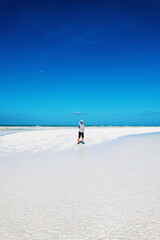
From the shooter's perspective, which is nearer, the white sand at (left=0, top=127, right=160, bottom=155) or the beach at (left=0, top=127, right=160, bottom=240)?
the beach at (left=0, top=127, right=160, bottom=240)

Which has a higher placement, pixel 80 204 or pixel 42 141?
pixel 42 141

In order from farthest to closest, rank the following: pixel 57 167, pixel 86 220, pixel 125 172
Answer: pixel 57 167 → pixel 125 172 → pixel 86 220

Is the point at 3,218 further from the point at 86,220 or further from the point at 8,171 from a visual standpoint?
the point at 8,171

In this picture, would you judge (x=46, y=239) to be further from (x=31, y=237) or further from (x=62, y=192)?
(x=62, y=192)

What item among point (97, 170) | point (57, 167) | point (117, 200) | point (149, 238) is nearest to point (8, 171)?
point (57, 167)

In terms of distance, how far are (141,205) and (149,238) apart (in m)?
1.25

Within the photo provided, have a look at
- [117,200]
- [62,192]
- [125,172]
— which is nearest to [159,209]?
[117,200]

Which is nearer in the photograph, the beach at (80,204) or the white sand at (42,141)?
the beach at (80,204)

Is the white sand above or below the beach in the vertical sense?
above

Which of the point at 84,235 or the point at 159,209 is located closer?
the point at 84,235

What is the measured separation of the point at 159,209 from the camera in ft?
13.7

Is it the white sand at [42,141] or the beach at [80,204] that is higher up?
the white sand at [42,141]

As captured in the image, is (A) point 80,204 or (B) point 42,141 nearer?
(A) point 80,204

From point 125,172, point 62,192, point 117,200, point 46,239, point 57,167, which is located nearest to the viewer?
point 46,239
